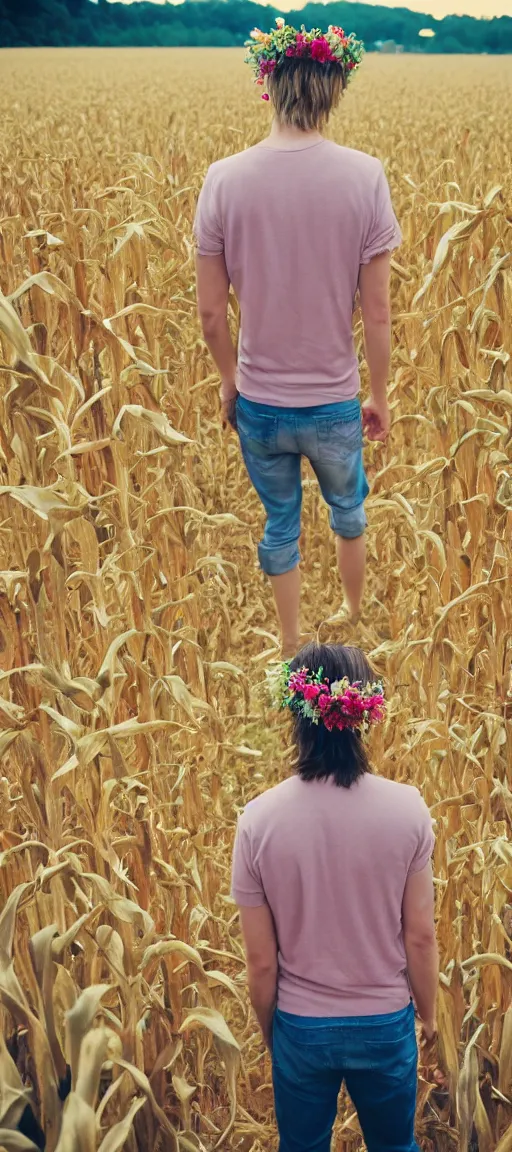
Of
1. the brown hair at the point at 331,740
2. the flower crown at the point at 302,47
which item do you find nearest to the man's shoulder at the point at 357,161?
the flower crown at the point at 302,47

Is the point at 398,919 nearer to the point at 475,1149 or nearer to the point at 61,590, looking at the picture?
the point at 475,1149

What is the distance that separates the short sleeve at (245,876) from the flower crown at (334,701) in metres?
0.20

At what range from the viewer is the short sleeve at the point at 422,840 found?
1792 millimetres

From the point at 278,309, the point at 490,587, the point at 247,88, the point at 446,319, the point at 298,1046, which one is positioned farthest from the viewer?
the point at 247,88

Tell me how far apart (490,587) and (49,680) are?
4.61 feet

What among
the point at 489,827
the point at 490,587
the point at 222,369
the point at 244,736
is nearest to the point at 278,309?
the point at 222,369

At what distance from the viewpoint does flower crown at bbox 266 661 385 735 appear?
1.78 meters

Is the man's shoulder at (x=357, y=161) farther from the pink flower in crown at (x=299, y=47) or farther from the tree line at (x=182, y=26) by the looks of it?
the tree line at (x=182, y=26)

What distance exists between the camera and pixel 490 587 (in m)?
3.09

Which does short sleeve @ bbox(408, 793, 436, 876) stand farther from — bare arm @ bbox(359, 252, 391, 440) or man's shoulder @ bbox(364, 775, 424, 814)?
bare arm @ bbox(359, 252, 391, 440)

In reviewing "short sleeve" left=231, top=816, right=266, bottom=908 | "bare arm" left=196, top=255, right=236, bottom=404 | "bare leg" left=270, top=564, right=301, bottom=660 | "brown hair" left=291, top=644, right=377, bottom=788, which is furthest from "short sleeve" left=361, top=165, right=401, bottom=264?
"short sleeve" left=231, top=816, right=266, bottom=908

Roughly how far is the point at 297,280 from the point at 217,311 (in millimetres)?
311

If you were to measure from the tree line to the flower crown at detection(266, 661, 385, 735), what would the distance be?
32.9m

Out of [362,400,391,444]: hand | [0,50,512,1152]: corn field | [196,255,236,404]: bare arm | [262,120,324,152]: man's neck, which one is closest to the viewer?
[0,50,512,1152]: corn field
